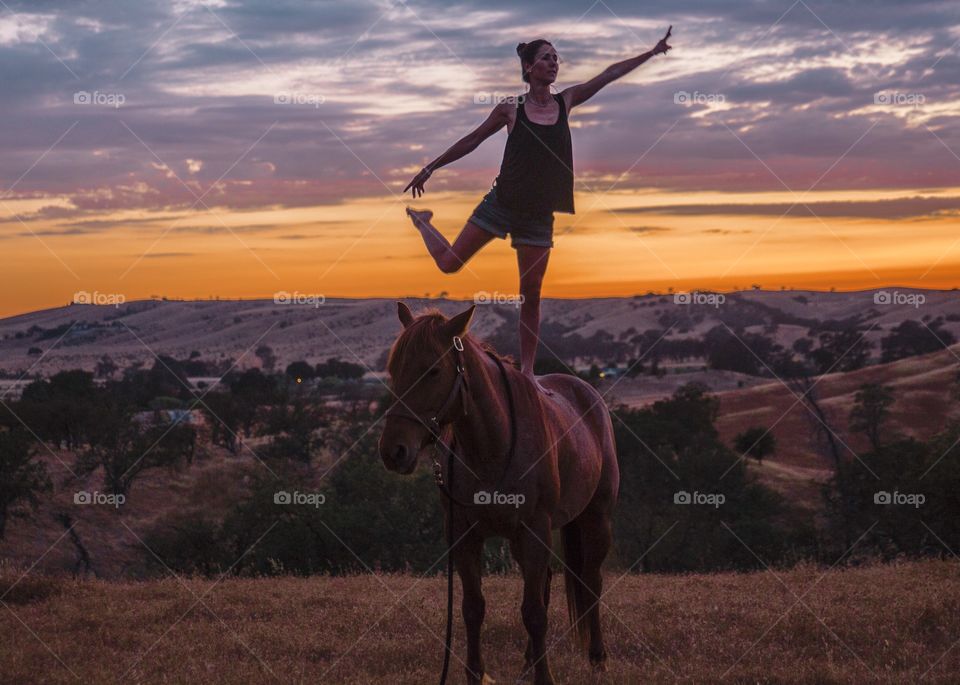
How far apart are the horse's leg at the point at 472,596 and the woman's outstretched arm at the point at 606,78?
3663 mm

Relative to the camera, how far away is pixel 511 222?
841 centimetres

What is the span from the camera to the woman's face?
830cm

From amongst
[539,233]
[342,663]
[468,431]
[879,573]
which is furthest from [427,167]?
[879,573]

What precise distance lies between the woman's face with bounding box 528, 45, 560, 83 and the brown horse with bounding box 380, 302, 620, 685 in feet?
7.29

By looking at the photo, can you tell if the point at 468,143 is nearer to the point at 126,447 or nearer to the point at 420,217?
the point at 420,217

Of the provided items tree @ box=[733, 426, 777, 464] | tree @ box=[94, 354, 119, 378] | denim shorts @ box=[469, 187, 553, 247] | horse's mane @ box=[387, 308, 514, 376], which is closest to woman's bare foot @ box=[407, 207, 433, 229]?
denim shorts @ box=[469, 187, 553, 247]

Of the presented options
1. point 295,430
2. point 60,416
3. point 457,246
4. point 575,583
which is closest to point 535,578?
point 575,583

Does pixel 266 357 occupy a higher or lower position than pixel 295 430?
lower

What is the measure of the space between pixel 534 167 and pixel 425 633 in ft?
17.1

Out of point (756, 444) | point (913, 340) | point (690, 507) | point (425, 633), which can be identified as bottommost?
point (690, 507)

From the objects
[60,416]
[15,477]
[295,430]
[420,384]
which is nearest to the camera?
[420,384]

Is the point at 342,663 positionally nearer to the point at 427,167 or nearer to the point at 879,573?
the point at 427,167

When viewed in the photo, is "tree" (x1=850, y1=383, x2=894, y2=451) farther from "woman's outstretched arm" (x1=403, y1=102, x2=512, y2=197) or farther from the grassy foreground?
"woman's outstretched arm" (x1=403, y1=102, x2=512, y2=197)

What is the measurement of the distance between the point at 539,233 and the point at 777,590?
6.97 metres
